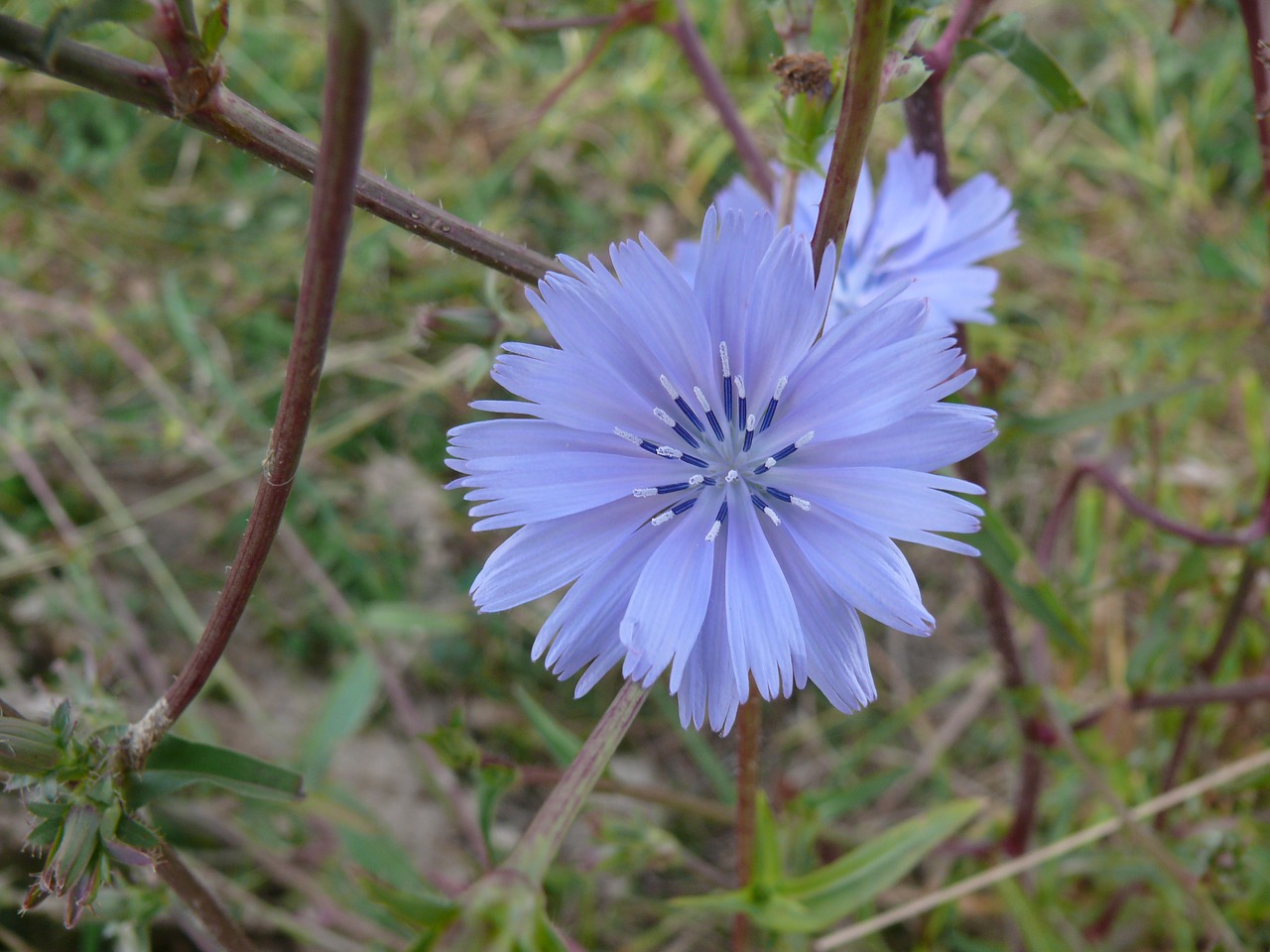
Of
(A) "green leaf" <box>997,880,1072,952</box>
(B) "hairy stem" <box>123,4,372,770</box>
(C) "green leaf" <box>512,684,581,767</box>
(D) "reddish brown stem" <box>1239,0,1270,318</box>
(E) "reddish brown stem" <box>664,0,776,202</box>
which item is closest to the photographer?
(B) "hairy stem" <box>123,4,372,770</box>

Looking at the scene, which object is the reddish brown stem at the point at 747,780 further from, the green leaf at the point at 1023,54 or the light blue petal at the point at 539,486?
the green leaf at the point at 1023,54

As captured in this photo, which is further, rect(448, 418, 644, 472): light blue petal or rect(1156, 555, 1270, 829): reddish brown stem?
rect(1156, 555, 1270, 829): reddish brown stem

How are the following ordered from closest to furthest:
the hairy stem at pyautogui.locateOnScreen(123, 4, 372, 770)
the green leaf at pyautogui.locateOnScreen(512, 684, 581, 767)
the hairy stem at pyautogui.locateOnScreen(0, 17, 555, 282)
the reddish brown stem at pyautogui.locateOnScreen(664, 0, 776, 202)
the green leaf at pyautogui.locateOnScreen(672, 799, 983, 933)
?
1. the hairy stem at pyautogui.locateOnScreen(123, 4, 372, 770)
2. the hairy stem at pyautogui.locateOnScreen(0, 17, 555, 282)
3. the green leaf at pyautogui.locateOnScreen(672, 799, 983, 933)
4. the reddish brown stem at pyautogui.locateOnScreen(664, 0, 776, 202)
5. the green leaf at pyautogui.locateOnScreen(512, 684, 581, 767)

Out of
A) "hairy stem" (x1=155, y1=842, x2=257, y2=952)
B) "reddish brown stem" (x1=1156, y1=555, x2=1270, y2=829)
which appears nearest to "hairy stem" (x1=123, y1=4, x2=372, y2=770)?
"hairy stem" (x1=155, y1=842, x2=257, y2=952)

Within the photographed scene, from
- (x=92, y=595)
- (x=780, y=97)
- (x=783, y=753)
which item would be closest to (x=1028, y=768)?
(x=783, y=753)

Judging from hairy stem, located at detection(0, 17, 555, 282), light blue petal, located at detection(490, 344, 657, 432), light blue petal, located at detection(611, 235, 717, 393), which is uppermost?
hairy stem, located at detection(0, 17, 555, 282)

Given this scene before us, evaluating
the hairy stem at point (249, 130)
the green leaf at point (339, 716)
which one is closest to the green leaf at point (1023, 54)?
the hairy stem at point (249, 130)

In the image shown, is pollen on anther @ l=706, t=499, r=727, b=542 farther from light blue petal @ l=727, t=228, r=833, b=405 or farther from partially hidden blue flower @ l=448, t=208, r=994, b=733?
light blue petal @ l=727, t=228, r=833, b=405

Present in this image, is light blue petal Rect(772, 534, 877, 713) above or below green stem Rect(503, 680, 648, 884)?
above
